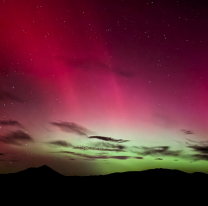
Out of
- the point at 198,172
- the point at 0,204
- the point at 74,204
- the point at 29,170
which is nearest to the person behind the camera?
the point at 0,204

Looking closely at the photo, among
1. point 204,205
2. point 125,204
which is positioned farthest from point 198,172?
point 125,204

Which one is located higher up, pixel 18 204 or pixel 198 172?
pixel 198 172

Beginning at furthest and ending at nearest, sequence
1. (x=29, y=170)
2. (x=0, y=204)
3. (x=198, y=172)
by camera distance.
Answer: (x=29, y=170), (x=198, y=172), (x=0, y=204)

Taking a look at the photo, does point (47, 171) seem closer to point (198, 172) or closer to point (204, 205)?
point (198, 172)

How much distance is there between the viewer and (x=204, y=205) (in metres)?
25.1

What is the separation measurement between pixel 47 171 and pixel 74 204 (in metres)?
66.5

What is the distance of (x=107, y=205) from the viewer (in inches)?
966

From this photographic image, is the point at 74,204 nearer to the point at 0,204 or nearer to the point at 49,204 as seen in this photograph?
the point at 49,204

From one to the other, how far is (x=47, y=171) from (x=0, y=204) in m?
67.0

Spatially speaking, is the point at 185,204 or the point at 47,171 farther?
the point at 47,171

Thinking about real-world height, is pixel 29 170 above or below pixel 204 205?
above

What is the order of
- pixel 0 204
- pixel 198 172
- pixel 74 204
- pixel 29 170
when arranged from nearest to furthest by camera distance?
pixel 0 204
pixel 74 204
pixel 198 172
pixel 29 170

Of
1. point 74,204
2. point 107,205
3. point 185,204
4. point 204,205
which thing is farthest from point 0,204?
point 204,205

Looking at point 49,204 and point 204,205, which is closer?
point 49,204
